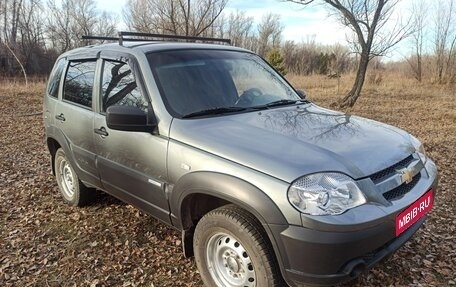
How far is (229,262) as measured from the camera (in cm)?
271

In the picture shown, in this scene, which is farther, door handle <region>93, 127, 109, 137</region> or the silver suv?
door handle <region>93, 127, 109, 137</region>

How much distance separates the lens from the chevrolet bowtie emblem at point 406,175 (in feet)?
8.44

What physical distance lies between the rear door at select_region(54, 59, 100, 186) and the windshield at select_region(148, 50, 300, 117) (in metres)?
0.96

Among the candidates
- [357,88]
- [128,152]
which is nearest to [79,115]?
[128,152]

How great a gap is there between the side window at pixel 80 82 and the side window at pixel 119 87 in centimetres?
27

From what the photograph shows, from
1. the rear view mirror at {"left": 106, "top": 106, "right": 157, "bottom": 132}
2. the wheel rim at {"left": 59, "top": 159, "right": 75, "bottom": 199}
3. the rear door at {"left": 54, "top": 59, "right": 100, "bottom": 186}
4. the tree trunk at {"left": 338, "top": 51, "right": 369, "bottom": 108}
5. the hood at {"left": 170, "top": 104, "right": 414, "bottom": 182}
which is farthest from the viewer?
the tree trunk at {"left": 338, "top": 51, "right": 369, "bottom": 108}

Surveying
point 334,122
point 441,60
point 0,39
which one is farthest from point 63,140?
point 0,39

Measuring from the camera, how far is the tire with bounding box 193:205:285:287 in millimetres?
2389

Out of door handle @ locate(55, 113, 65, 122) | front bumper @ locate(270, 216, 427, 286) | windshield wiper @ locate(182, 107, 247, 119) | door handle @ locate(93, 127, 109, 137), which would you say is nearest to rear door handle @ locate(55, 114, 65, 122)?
door handle @ locate(55, 113, 65, 122)

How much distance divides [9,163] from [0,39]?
151 ft

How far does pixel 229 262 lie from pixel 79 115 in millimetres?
2230

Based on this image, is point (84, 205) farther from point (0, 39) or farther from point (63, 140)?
point (0, 39)

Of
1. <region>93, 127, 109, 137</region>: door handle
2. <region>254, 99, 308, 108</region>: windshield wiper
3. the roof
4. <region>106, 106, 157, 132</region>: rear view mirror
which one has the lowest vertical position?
<region>93, 127, 109, 137</region>: door handle

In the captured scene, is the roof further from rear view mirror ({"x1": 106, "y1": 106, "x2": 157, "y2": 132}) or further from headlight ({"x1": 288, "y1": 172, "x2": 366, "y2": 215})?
headlight ({"x1": 288, "y1": 172, "x2": 366, "y2": 215})
